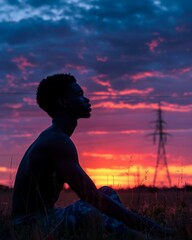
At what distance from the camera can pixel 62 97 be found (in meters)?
7.00

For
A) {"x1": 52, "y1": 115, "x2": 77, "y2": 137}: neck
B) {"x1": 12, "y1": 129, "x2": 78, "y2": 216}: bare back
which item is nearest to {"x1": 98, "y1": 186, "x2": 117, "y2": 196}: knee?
{"x1": 12, "y1": 129, "x2": 78, "y2": 216}: bare back

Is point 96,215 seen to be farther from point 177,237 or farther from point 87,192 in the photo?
point 177,237

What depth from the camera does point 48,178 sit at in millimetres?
6676

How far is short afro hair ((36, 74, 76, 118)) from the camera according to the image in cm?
705

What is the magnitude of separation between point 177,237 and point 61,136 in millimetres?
1667

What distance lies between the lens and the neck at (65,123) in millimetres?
6871

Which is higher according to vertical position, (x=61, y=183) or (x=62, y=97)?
(x=62, y=97)

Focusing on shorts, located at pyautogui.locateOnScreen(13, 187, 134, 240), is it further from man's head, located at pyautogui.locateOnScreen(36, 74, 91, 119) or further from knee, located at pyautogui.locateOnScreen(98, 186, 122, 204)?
man's head, located at pyautogui.locateOnScreen(36, 74, 91, 119)

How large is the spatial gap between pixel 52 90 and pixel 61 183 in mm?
1198

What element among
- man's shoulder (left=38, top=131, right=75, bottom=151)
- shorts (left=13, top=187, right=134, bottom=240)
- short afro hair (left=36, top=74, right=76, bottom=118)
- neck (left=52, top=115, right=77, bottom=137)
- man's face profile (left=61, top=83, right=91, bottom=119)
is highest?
short afro hair (left=36, top=74, right=76, bottom=118)

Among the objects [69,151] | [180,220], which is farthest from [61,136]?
[180,220]

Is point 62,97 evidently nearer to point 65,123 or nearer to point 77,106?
point 77,106

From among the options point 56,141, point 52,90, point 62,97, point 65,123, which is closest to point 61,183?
point 56,141

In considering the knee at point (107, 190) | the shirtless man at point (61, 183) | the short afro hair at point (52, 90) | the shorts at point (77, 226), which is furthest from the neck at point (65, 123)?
the shorts at point (77, 226)
